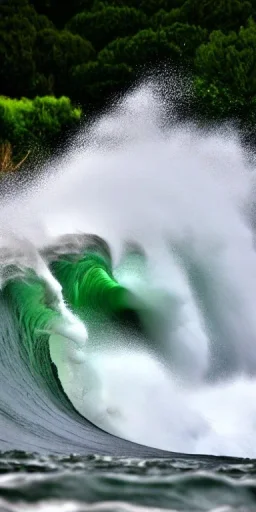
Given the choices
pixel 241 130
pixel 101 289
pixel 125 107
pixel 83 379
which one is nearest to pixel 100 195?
pixel 101 289

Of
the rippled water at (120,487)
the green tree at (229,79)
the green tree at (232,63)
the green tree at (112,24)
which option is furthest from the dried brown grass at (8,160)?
the rippled water at (120,487)

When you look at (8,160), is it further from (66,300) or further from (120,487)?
(120,487)

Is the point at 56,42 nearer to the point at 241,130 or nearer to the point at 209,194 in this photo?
the point at 241,130

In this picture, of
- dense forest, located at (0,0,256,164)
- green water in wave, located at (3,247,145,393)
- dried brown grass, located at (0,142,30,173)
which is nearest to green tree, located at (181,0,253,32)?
dense forest, located at (0,0,256,164)

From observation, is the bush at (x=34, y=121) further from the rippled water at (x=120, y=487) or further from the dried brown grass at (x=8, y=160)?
the rippled water at (x=120, y=487)

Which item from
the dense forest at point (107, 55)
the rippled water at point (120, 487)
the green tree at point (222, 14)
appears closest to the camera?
the rippled water at point (120, 487)
